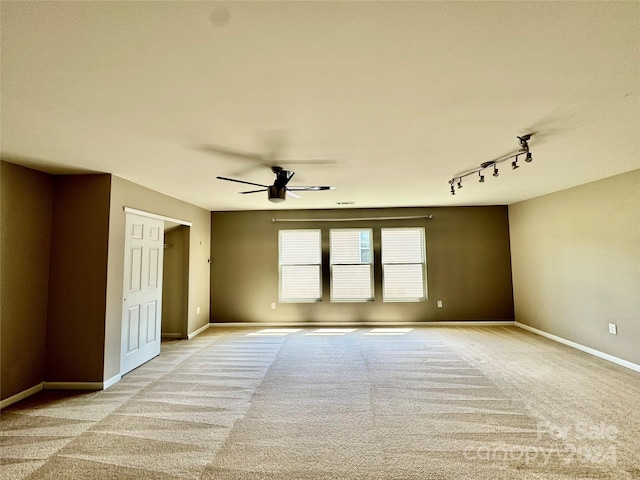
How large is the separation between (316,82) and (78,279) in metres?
3.43

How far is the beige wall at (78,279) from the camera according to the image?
126 inches

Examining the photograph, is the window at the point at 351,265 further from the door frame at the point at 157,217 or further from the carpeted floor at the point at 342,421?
the door frame at the point at 157,217

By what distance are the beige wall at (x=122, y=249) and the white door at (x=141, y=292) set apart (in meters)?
0.13

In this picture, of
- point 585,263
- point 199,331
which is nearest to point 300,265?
point 199,331

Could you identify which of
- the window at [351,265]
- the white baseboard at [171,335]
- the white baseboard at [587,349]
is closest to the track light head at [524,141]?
the white baseboard at [587,349]

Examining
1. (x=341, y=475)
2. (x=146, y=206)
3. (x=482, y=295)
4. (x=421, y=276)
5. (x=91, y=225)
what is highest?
(x=146, y=206)

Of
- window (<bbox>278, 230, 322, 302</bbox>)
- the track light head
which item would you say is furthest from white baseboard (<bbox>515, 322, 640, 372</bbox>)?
window (<bbox>278, 230, 322, 302</bbox>)

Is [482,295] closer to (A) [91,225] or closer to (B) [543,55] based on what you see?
(B) [543,55]

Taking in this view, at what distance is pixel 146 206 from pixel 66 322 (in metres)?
1.64

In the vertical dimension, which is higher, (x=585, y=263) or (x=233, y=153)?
(x=233, y=153)

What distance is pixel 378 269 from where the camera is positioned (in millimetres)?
6008

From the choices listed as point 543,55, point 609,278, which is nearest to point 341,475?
point 543,55

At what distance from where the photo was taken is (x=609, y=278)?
381 centimetres

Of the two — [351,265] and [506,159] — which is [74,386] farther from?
[506,159]
